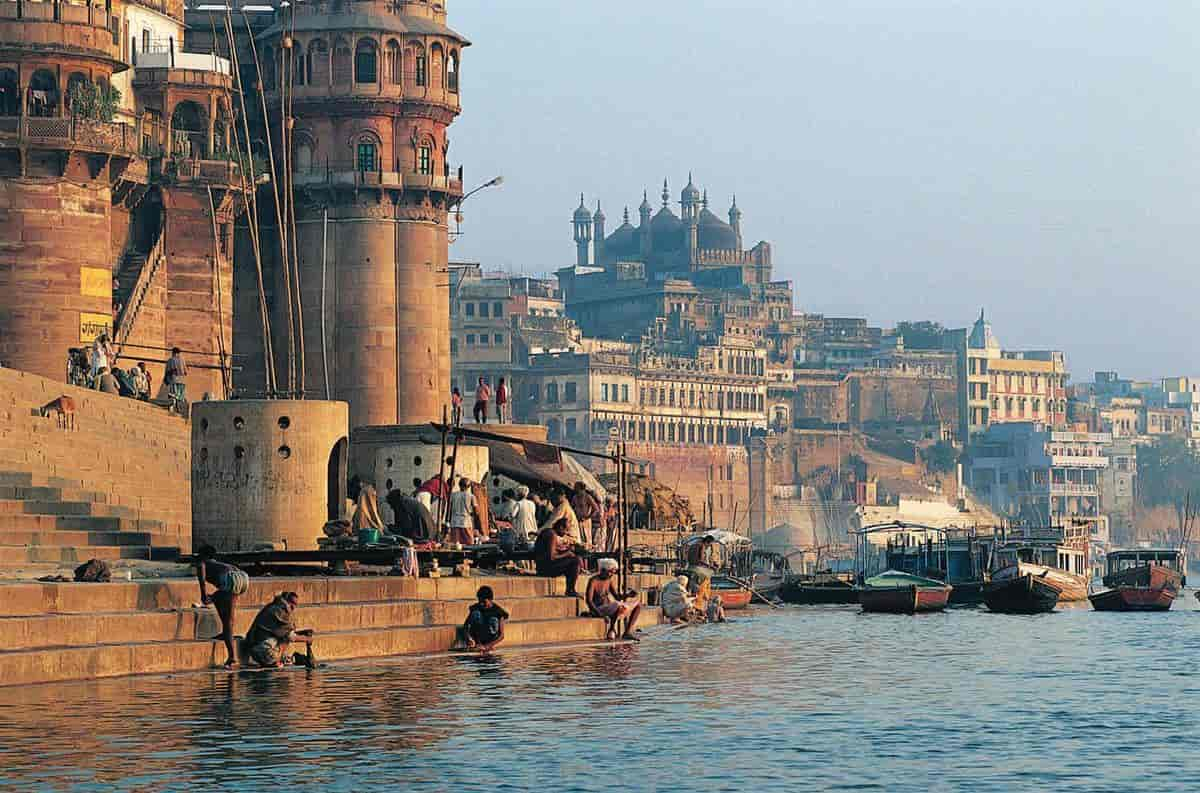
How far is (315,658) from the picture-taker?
95.8 ft

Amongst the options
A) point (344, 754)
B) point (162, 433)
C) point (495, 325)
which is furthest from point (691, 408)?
point (344, 754)

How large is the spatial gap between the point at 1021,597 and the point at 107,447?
32.8m

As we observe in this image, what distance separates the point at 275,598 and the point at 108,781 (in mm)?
8566

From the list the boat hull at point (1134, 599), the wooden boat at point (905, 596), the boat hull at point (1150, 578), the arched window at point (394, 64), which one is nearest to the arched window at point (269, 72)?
the arched window at point (394, 64)

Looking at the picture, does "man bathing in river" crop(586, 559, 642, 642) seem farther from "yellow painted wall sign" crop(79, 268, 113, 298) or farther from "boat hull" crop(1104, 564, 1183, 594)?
"boat hull" crop(1104, 564, 1183, 594)

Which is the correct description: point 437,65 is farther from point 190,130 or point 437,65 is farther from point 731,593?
point 731,593

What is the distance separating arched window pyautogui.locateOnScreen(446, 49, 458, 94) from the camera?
263ft

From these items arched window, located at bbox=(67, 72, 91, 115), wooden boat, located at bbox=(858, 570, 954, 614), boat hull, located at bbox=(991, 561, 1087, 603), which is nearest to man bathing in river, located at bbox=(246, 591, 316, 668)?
arched window, located at bbox=(67, 72, 91, 115)

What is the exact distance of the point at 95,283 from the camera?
63062mm

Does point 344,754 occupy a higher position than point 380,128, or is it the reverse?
point 380,128

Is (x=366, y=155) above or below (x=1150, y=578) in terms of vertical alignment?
above

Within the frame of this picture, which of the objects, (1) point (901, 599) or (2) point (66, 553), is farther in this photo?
(1) point (901, 599)

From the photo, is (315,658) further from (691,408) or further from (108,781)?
(691,408)

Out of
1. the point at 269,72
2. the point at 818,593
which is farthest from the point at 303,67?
the point at 818,593
